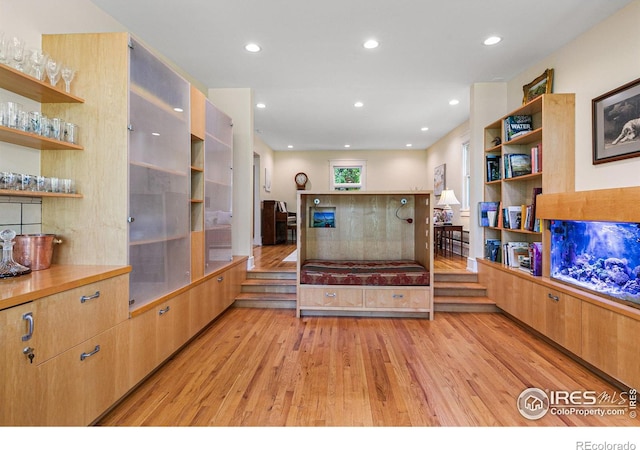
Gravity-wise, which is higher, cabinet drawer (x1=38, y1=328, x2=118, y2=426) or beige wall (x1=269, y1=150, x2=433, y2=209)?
beige wall (x1=269, y1=150, x2=433, y2=209)

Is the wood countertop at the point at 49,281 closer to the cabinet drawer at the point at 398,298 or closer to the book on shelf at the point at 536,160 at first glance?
the cabinet drawer at the point at 398,298

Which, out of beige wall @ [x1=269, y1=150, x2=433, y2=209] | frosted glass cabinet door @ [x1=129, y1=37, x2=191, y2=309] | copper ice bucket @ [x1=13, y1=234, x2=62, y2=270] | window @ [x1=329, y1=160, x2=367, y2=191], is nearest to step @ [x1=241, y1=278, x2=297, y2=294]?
frosted glass cabinet door @ [x1=129, y1=37, x2=191, y2=309]

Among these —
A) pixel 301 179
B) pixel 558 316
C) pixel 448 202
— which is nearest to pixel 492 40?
pixel 558 316

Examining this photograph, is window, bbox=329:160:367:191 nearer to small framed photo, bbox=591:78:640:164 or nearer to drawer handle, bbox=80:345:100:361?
small framed photo, bbox=591:78:640:164

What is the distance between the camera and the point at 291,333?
3.07 m

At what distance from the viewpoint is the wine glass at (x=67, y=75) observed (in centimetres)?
193

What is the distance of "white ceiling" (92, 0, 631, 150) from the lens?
103 inches

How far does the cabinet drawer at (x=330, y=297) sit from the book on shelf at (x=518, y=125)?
7.79ft

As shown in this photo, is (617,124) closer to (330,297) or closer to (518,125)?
(518,125)

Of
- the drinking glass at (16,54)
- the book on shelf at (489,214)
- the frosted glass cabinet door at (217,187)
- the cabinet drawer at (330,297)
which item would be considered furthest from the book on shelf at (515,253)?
the drinking glass at (16,54)
